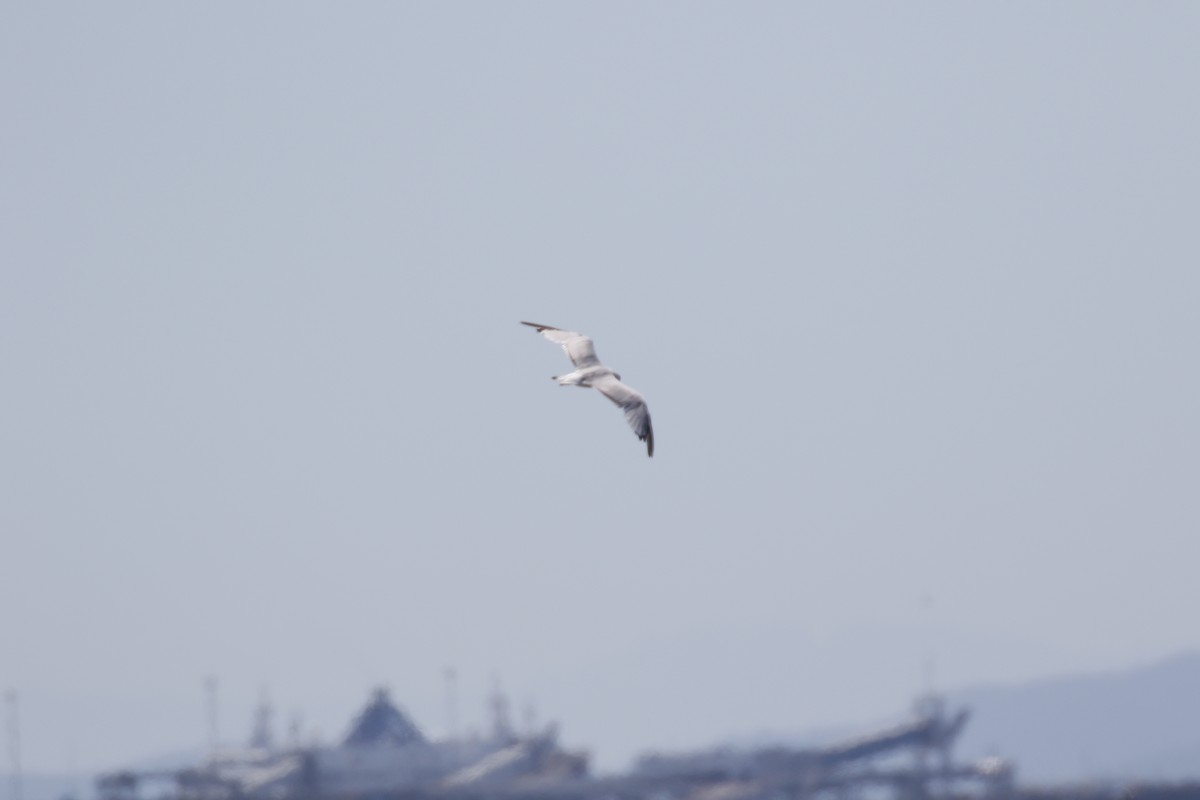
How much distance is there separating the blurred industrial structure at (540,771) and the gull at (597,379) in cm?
10349

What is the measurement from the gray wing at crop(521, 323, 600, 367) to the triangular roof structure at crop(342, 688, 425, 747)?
4776 inches

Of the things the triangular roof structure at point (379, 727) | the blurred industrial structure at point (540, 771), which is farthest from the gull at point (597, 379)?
the triangular roof structure at point (379, 727)

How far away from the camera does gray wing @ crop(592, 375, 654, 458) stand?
3775cm

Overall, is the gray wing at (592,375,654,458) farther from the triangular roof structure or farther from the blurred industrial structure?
the triangular roof structure

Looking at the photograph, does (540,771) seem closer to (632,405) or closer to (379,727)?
(379,727)

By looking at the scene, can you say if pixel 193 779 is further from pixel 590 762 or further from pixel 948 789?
pixel 948 789

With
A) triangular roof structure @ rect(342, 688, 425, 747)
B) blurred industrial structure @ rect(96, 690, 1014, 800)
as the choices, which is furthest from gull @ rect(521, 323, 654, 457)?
triangular roof structure @ rect(342, 688, 425, 747)

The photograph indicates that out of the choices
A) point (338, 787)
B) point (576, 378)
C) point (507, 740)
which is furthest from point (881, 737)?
point (576, 378)

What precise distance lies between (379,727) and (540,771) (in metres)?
16.4

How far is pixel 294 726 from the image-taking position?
176m

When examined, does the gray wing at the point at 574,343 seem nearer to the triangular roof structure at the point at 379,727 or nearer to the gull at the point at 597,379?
the gull at the point at 597,379

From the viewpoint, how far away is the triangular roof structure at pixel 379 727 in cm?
16100

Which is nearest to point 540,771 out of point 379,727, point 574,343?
point 379,727

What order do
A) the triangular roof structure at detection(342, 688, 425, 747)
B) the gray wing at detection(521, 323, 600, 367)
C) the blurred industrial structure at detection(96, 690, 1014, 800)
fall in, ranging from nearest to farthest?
1. the gray wing at detection(521, 323, 600, 367)
2. the blurred industrial structure at detection(96, 690, 1014, 800)
3. the triangular roof structure at detection(342, 688, 425, 747)
